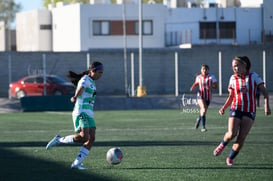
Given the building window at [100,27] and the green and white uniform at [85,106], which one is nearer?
the green and white uniform at [85,106]

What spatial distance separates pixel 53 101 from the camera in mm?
39344

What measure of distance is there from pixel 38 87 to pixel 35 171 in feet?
123

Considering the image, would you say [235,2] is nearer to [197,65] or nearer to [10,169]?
[197,65]

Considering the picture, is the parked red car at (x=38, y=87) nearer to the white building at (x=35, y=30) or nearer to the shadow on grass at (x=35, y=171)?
the white building at (x=35, y=30)

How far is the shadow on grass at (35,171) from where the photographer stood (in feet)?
43.5

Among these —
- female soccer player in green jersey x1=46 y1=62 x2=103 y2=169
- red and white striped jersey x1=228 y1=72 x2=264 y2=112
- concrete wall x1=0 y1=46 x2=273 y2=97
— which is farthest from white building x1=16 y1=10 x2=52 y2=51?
red and white striped jersey x1=228 y1=72 x2=264 y2=112

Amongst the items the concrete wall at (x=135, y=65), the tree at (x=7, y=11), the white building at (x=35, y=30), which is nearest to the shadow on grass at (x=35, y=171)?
the concrete wall at (x=135, y=65)

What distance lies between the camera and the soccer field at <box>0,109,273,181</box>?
44.3 feet

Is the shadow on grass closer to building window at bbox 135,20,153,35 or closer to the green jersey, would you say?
the green jersey

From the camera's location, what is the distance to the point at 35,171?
1413 centimetres

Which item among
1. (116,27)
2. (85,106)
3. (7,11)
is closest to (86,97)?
(85,106)

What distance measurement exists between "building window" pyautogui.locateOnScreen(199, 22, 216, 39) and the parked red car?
79.5 feet

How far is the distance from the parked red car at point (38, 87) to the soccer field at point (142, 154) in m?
22.0

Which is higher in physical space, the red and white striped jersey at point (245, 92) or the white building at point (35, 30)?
the white building at point (35, 30)
